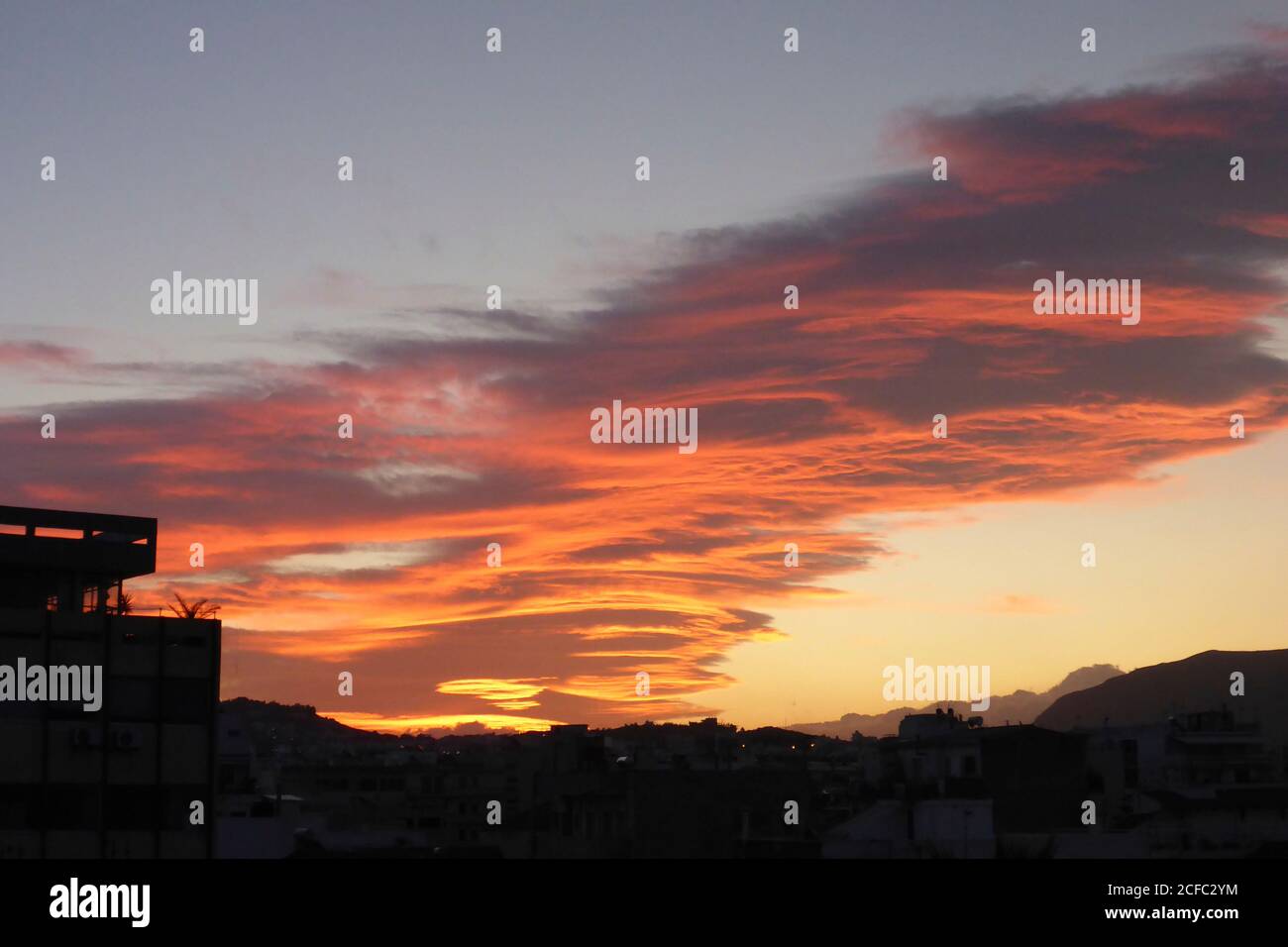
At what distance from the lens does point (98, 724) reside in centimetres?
7025

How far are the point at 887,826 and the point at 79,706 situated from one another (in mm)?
39608

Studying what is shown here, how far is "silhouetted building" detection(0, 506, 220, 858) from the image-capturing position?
223 feet

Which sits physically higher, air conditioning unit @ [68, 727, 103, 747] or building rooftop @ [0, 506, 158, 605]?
building rooftop @ [0, 506, 158, 605]

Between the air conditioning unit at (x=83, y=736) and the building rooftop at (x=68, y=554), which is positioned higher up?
the building rooftop at (x=68, y=554)

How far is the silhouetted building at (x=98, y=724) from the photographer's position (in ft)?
223
